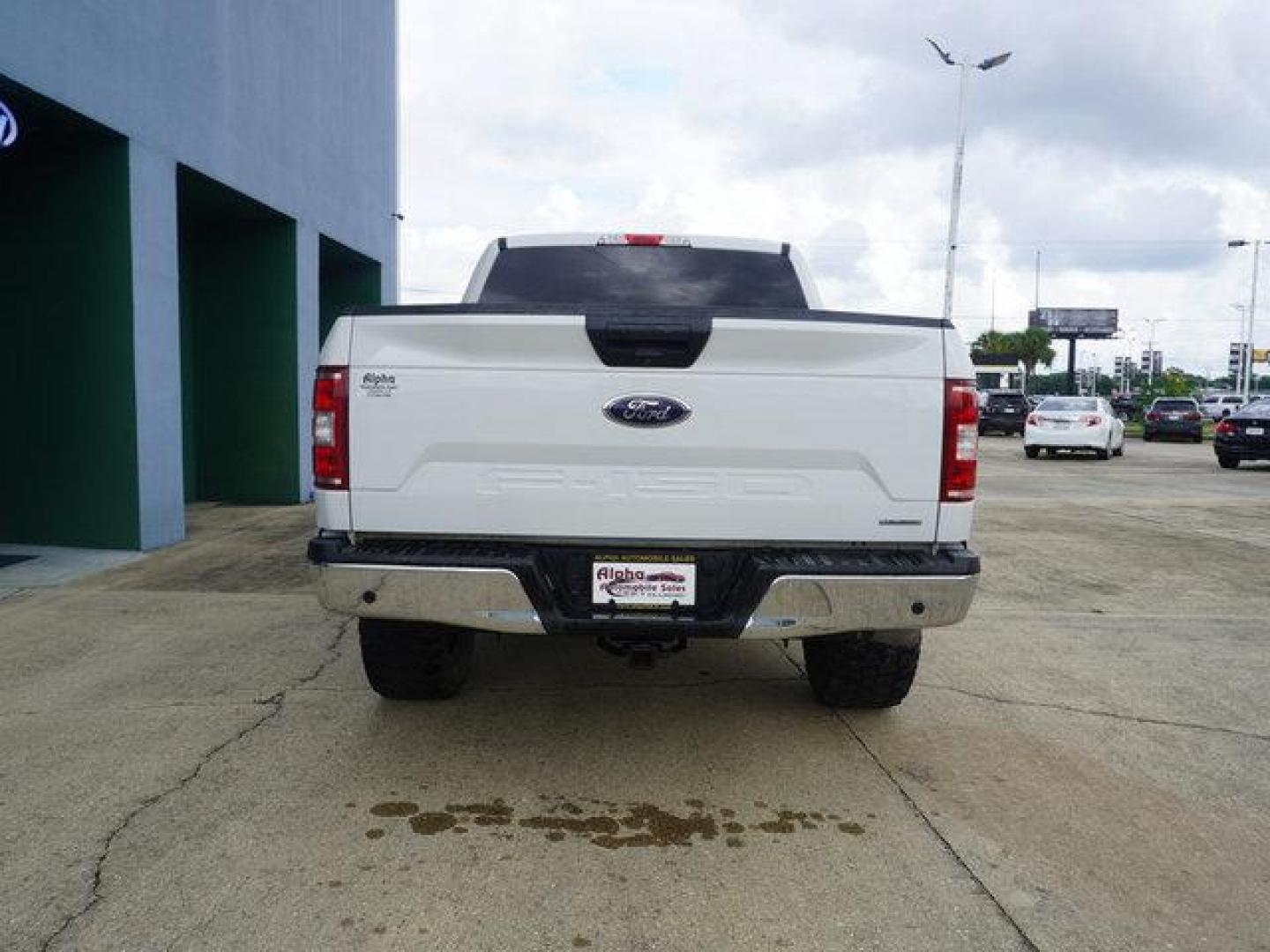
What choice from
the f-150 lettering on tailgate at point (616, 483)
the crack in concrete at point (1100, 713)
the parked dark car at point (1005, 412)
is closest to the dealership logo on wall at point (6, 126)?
the f-150 lettering on tailgate at point (616, 483)

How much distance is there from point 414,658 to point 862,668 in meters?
1.95

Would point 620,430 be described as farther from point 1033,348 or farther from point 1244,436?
point 1033,348

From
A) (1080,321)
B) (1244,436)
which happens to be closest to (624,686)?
(1244,436)

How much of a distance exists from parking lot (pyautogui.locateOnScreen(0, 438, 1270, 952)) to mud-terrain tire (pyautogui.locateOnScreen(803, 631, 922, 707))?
0.11 m

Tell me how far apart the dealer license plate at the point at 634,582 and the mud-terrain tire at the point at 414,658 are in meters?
1.04

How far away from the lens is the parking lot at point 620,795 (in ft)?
9.21

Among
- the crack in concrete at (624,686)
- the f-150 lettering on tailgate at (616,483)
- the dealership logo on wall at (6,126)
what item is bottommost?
the crack in concrete at (624,686)

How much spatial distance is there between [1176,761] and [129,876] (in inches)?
152

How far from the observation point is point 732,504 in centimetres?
347

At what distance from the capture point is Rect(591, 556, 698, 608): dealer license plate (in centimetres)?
345

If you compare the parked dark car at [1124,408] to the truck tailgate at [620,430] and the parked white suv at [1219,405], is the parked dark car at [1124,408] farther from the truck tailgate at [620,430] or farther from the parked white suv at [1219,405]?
the truck tailgate at [620,430]

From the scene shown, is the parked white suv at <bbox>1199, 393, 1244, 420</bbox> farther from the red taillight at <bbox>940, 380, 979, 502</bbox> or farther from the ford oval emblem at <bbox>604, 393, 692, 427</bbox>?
the ford oval emblem at <bbox>604, 393, 692, 427</bbox>

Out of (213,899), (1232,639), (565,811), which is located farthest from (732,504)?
(1232,639)

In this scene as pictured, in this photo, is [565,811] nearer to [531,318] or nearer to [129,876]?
[129,876]
